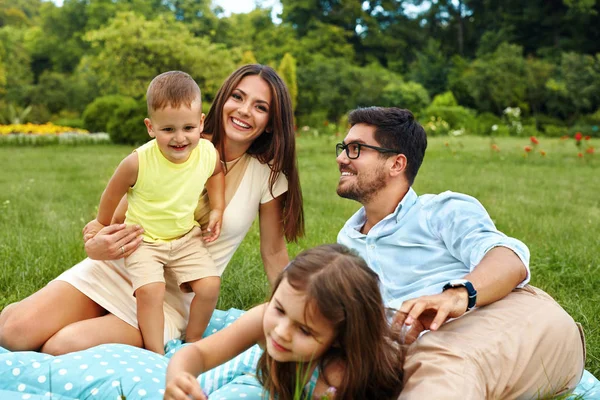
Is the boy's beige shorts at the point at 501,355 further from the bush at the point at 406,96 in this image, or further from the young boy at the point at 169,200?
the bush at the point at 406,96

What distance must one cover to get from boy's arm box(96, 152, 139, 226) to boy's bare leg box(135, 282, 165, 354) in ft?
1.51

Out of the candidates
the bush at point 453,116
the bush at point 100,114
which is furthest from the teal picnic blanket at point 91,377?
the bush at point 453,116

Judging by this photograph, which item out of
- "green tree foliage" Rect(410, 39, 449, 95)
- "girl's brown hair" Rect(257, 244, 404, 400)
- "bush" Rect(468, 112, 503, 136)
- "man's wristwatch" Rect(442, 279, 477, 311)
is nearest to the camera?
"girl's brown hair" Rect(257, 244, 404, 400)

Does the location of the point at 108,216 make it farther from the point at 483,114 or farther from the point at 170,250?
the point at 483,114

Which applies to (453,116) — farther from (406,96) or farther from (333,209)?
(333,209)

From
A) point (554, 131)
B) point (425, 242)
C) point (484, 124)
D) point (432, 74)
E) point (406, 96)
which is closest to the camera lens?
point (425, 242)

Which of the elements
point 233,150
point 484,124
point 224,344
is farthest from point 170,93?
point 484,124

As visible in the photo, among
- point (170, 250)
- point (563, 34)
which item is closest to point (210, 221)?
point (170, 250)

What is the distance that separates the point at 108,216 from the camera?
3.60m

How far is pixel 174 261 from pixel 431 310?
159 centimetres

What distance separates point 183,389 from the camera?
82.3 inches

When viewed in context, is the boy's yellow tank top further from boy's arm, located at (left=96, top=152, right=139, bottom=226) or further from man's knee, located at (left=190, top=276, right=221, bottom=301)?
man's knee, located at (left=190, top=276, right=221, bottom=301)

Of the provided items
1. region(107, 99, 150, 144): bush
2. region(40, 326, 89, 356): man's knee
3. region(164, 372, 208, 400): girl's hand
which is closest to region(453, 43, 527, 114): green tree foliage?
region(107, 99, 150, 144): bush

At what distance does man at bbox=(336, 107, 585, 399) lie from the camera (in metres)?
2.33
